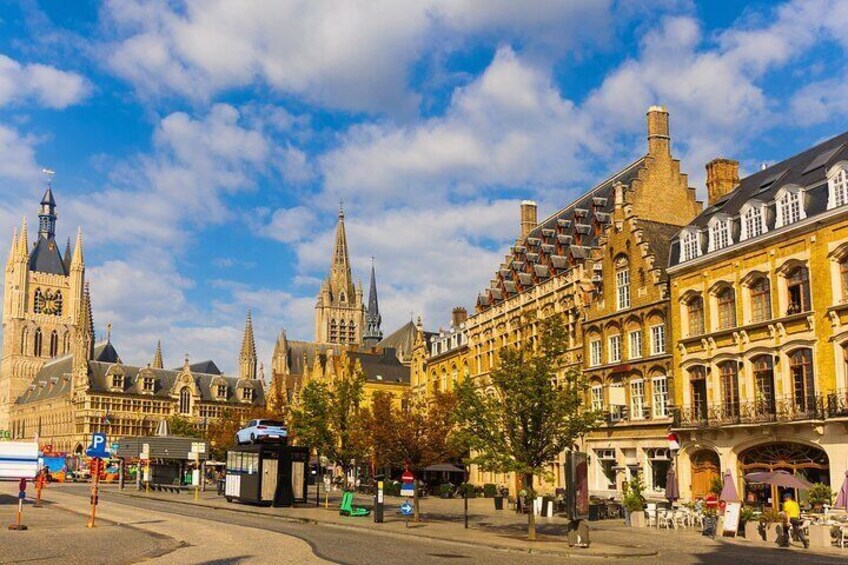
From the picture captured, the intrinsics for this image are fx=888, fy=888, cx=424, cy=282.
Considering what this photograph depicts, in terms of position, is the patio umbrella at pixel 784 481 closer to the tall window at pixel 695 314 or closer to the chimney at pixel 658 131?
the tall window at pixel 695 314

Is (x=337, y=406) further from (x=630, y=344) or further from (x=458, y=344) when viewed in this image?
(x=458, y=344)

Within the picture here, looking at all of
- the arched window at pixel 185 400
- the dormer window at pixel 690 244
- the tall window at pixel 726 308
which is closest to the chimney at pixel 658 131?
the dormer window at pixel 690 244

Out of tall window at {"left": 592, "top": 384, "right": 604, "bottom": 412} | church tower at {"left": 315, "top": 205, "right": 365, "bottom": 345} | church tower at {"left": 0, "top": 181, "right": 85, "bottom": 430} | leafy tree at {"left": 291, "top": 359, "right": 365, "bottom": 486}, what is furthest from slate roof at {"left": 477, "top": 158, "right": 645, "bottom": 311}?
church tower at {"left": 0, "top": 181, "right": 85, "bottom": 430}

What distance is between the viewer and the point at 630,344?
47938 mm

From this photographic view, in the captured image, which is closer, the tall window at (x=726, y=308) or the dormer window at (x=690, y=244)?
the tall window at (x=726, y=308)

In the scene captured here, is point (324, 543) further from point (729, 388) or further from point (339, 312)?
point (339, 312)

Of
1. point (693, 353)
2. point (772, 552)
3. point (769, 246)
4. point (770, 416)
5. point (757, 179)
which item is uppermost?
point (757, 179)

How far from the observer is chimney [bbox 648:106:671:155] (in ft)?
182

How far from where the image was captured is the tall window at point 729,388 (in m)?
40.3

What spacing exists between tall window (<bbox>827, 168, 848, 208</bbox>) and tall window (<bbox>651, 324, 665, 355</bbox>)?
39.7 feet

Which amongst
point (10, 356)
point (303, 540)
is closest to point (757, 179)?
point (303, 540)

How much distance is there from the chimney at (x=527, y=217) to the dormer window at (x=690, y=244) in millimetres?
28059

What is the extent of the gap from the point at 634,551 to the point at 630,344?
74.4 feet

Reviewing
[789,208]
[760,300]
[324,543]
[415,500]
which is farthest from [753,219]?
[324,543]
